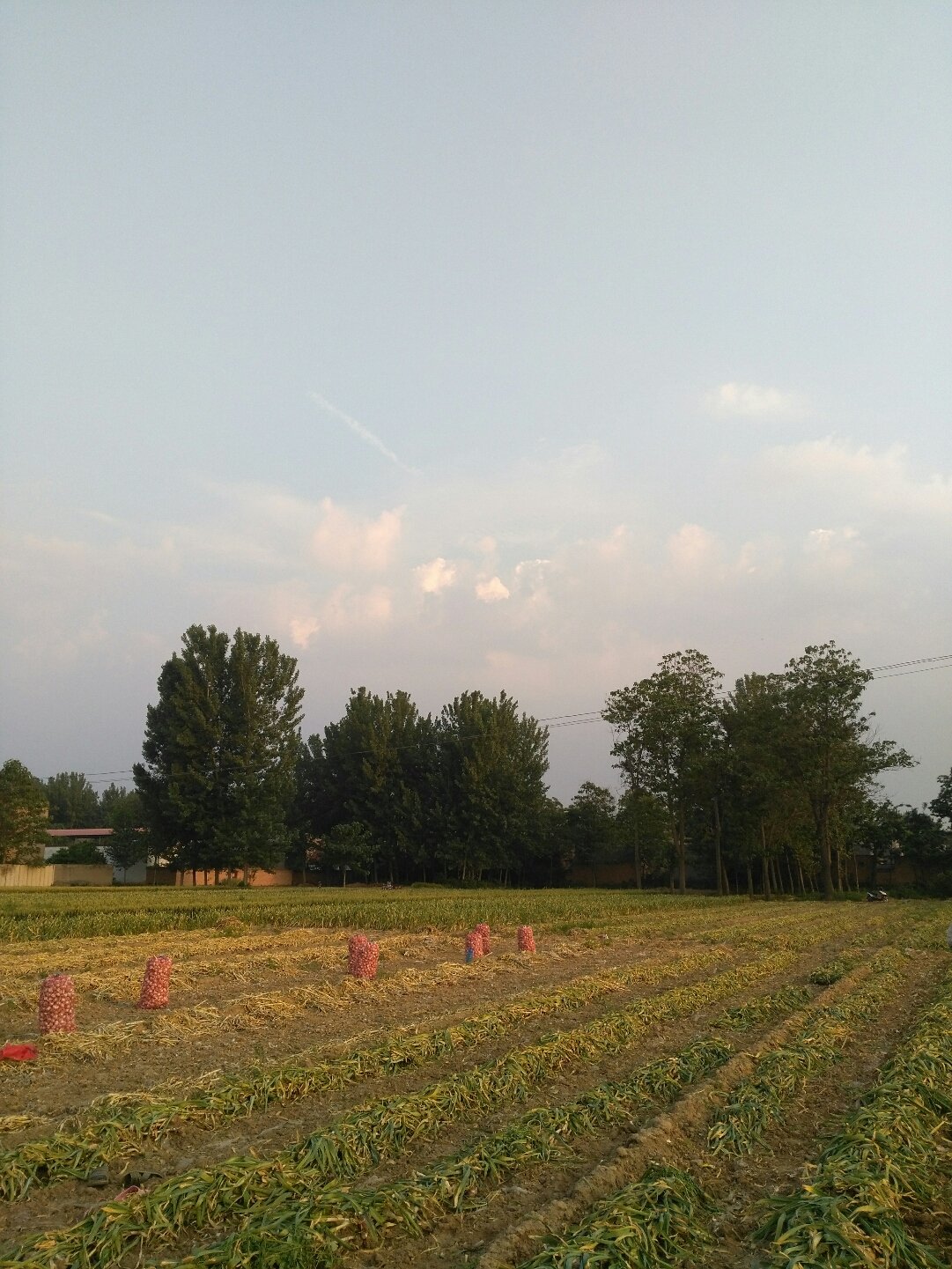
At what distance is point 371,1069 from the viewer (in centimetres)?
838

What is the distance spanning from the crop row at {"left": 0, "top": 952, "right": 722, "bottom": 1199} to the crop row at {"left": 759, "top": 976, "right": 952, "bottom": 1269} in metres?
4.23

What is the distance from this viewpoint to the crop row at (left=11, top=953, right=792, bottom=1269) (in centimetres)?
482

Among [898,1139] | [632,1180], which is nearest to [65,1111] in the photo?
[632,1180]

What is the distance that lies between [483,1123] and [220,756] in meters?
62.6

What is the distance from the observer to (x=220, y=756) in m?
65.9

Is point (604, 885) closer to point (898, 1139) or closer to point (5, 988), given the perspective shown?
point (5, 988)

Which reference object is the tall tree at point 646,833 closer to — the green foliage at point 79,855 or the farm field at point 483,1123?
the farm field at point 483,1123

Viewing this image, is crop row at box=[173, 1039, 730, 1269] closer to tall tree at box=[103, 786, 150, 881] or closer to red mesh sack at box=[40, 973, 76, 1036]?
red mesh sack at box=[40, 973, 76, 1036]

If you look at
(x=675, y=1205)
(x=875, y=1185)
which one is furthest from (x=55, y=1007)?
(x=875, y=1185)

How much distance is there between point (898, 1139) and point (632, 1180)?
91.4 inches

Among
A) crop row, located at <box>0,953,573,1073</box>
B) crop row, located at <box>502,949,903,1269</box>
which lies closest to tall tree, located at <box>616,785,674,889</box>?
crop row, located at <box>0,953,573,1073</box>

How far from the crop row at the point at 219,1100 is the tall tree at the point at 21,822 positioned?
219 feet

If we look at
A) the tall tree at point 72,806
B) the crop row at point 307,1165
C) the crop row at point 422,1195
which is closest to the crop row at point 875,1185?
the crop row at point 422,1195

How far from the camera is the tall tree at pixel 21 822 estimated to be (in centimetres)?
6556
